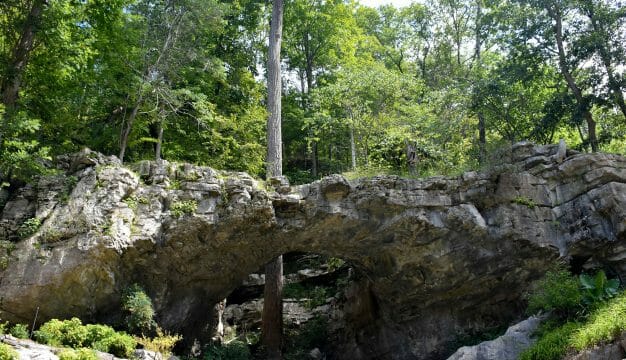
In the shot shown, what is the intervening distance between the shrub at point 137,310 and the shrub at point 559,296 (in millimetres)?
9423

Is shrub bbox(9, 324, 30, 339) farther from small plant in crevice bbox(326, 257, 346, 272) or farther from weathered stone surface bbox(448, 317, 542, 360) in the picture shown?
small plant in crevice bbox(326, 257, 346, 272)

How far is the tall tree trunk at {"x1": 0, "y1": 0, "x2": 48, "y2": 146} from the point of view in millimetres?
12898

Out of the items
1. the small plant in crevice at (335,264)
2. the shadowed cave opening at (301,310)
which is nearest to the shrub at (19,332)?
the shadowed cave opening at (301,310)

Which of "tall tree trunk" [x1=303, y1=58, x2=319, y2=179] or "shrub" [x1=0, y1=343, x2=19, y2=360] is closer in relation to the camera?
"shrub" [x1=0, y1=343, x2=19, y2=360]

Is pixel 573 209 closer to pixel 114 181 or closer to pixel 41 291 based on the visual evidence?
pixel 114 181

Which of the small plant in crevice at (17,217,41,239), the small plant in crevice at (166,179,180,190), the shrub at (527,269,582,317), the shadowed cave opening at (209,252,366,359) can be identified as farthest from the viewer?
the shadowed cave opening at (209,252,366,359)

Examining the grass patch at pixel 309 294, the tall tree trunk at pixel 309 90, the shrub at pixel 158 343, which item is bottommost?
the shrub at pixel 158 343

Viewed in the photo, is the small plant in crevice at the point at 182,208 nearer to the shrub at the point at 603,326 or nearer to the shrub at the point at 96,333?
the shrub at the point at 96,333

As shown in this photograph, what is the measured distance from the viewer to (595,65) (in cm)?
1731

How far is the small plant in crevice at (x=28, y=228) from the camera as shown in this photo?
11914 mm

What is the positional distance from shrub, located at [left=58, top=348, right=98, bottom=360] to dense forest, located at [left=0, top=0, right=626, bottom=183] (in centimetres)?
451

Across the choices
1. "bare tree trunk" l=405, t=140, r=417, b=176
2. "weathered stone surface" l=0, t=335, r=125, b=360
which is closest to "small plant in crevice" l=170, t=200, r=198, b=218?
"weathered stone surface" l=0, t=335, r=125, b=360

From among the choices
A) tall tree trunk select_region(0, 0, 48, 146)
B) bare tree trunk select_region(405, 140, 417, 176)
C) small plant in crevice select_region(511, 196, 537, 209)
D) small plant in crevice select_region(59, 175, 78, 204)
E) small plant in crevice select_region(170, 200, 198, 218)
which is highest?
tall tree trunk select_region(0, 0, 48, 146)

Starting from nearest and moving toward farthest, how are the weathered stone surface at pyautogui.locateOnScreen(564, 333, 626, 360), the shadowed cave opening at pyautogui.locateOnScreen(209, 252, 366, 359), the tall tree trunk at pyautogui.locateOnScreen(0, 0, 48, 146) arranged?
the weathered stone surface at pyautogui.locateOnScreen(564, 333, 626, 360), the tall tree trunk at pyautogui.locateOnScreen(0, 0, 48, 146), the shadowed cave opening at pyautogui.locateOnScreen(209, 252, 366, 359)
